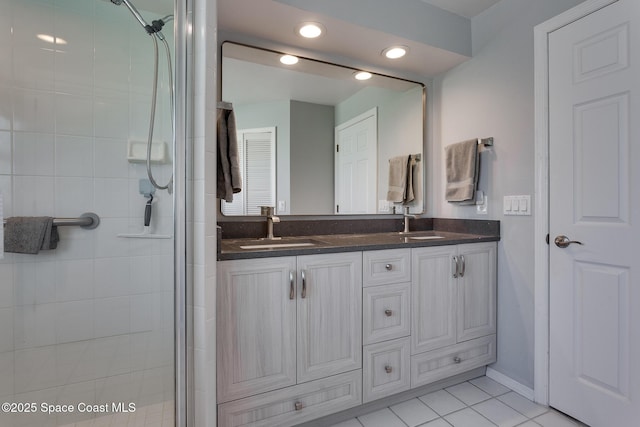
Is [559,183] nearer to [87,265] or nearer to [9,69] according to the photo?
[87,265]

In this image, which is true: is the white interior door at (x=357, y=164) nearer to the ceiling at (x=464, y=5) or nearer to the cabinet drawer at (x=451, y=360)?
the ceiling at (x=464, y=5)

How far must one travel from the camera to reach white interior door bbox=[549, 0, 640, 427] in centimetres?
139

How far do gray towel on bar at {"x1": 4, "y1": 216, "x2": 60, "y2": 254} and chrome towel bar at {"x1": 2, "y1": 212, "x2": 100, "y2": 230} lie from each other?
4cm

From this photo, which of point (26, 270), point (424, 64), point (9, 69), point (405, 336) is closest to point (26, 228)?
point (26, 270)

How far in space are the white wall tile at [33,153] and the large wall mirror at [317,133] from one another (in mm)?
815

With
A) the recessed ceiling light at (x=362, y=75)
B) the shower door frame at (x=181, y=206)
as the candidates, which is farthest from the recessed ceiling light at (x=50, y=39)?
the recessed ceiling light at (x=362, y=75)

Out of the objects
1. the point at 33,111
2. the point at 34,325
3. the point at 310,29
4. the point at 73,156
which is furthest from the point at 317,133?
the point at 34,325

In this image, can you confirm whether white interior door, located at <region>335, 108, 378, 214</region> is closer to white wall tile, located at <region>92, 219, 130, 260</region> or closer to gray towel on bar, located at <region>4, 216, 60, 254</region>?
white wall tile, located at <region>92, 219, 130, 260</region>

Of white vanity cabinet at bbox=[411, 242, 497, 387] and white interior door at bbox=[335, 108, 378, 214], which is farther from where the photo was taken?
white interior door at bbox=[335, 108, 378, 214]

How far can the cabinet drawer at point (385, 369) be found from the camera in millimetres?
1592

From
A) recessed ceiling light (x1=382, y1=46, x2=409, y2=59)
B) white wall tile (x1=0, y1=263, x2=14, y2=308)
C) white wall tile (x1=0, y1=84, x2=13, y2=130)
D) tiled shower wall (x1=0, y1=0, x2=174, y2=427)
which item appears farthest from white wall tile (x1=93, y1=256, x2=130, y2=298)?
recessed ceiling light (x1=382, y1=46, x2=409, y2=59)

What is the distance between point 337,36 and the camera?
189 centimetres

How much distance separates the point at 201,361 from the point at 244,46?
1677 millimetres

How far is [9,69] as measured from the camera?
4.19ft
